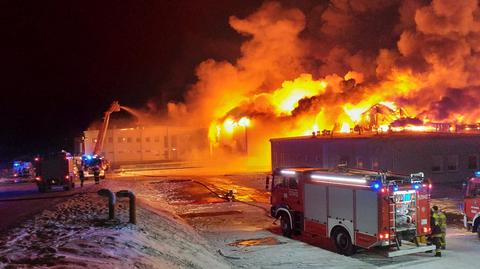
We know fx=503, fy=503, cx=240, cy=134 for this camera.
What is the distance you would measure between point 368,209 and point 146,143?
169 ft

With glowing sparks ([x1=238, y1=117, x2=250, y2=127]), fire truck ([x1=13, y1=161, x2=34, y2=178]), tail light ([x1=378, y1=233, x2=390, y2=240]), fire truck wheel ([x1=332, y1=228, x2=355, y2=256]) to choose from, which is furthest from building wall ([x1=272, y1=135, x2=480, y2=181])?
fire truck ([x1=13, y1=161, x2=34, y2=178])

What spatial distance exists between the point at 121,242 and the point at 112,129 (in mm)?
52480

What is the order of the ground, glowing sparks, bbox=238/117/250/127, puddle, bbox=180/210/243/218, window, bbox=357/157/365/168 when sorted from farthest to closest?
glowing sparks, bbox=238/117/250/127 → window, bbox=357/157/365/168 → puddle, bbox=180/210/243/218 → the ground

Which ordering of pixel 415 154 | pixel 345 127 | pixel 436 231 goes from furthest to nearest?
1. pixel 345 127
2. pixel 415 154
3. pixel 436 231

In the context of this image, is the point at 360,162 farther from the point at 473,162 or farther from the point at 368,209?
the point at 368,209

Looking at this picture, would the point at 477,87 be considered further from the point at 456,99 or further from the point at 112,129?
the point at 112,129

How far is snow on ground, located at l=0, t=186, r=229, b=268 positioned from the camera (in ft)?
28.0

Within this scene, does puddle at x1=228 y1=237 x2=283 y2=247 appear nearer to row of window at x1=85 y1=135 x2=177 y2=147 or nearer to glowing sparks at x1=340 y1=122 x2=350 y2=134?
glowing sparks at x1=340 y1=122 x2=350 y2=134

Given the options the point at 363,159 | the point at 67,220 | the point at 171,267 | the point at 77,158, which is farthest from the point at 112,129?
the point at 171,267

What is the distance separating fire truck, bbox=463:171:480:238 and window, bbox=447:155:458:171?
56.4 feet

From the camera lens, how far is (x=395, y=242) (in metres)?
13.2

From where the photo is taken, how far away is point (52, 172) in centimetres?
2947

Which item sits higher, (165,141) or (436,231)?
(165,141)

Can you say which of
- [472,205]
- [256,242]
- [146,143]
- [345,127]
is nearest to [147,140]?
[146,143]
